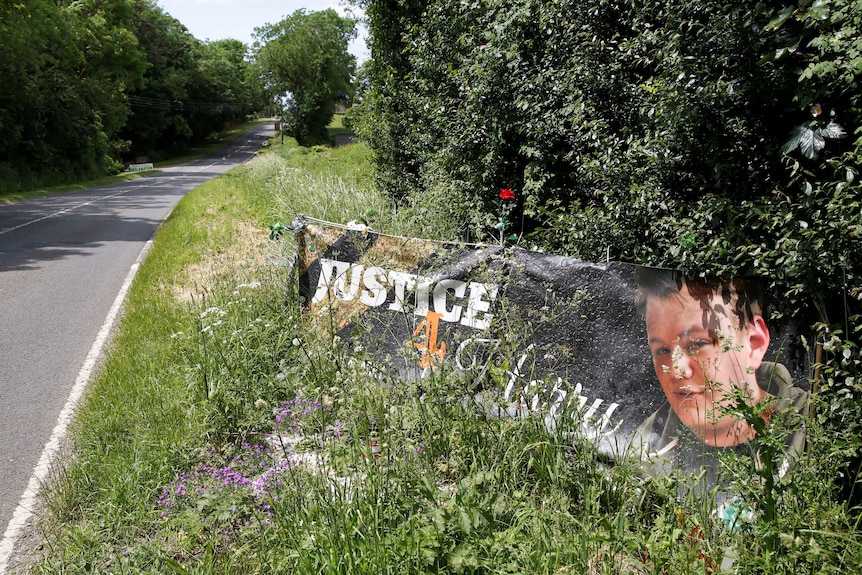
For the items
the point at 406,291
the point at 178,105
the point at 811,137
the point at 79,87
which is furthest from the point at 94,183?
the point at 811,137

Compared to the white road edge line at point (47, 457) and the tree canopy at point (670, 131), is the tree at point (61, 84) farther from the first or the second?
the tree canopy at point (670, 131)

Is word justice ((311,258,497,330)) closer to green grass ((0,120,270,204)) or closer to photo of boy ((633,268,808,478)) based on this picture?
photo of boy ((633,268,808,478))

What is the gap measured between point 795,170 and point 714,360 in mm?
1173

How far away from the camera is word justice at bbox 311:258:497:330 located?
15.8 ft

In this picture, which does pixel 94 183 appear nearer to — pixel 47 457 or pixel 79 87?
pixel 79 87

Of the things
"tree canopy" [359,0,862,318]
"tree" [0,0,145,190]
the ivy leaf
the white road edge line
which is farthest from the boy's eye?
"tree" [0,0,145,190]

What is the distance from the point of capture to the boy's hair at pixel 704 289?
3.64 meters

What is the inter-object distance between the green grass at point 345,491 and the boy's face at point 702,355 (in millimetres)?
474

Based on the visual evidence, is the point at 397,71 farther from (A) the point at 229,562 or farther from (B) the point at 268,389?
(A) the point at 229,562

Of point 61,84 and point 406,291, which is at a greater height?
point 61,84

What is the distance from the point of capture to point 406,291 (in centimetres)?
530

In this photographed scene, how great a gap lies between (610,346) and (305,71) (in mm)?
74669

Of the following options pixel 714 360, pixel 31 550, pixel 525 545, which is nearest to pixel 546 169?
pixel 714 360

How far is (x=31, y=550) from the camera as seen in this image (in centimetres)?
344
